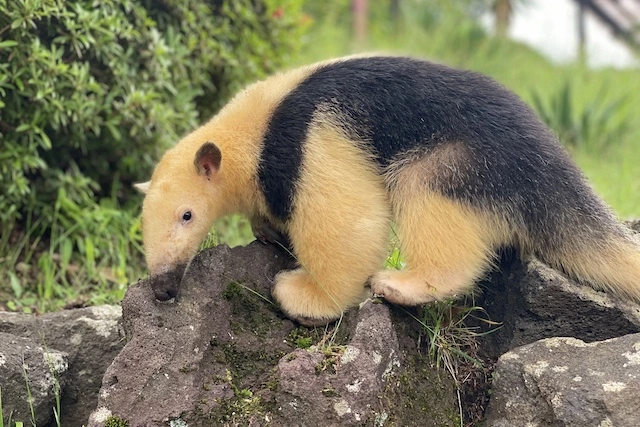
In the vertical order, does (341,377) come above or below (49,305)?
above

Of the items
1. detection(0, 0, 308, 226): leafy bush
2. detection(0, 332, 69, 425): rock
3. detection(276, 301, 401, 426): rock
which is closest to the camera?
detection(276, 301, 401, 426): rock

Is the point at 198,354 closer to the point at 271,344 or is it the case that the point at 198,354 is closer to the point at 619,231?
the point at 271,344

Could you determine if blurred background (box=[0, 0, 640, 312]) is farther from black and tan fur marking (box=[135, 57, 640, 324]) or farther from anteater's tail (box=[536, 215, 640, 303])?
anteater's tail (box=[536, 215, 640, 303])

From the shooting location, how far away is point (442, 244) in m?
→ 3.58

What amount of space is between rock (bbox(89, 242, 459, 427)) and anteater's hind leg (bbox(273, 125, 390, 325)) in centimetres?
10

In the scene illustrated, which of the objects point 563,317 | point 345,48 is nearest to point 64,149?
point 563,317

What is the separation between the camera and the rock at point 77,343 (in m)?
3.90

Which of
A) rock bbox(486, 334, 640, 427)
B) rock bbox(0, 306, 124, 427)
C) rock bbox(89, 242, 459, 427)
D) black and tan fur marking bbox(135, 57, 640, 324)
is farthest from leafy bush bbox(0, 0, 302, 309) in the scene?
rock bbox(486, 334, 640, 427)

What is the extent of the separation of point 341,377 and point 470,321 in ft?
3.02

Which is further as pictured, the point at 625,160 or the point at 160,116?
the point at 625,160

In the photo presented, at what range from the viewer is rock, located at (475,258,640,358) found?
354cm

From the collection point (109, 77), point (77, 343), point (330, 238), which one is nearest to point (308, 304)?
point (330, 238)

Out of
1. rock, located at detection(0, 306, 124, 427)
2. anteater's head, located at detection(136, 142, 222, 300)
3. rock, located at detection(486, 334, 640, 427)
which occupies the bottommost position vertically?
rock, located at detection(0, 306, 124, 427)

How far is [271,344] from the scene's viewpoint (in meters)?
3.58
